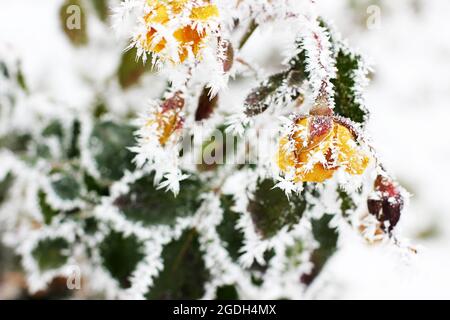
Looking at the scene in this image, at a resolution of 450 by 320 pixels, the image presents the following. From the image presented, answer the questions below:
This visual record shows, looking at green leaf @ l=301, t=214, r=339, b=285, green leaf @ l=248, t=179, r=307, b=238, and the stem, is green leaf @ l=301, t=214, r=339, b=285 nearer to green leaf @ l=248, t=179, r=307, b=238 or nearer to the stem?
green leaf @ l=248, t=179, r=307, b=238

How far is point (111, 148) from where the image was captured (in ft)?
3.04

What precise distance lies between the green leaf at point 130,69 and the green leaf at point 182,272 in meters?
0.46

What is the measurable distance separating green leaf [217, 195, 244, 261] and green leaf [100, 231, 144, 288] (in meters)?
0.16

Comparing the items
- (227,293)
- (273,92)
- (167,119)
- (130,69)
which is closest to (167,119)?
(167,119)

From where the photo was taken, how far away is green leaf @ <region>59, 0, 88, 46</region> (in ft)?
3.95

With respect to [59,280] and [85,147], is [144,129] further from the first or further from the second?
[59,280]

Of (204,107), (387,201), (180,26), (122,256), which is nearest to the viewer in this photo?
(180,26)

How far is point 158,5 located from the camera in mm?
479

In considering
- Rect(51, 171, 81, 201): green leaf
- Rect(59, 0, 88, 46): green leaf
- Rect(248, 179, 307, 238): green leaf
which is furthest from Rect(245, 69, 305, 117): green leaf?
Rect(59, 0, 88, 46): green leaf

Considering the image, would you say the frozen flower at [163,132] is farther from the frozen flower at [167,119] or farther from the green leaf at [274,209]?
the green leaf at [274,209]

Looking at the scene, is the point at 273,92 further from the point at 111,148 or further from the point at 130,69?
the point at 130,69

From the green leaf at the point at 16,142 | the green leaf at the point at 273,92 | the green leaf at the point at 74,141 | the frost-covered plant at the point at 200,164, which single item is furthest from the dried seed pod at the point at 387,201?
the green leaf at the point at 16,142

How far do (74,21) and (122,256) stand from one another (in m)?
0.55

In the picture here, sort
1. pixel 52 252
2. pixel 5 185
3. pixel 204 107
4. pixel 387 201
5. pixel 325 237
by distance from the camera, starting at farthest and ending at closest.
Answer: pixel 5 185
pixel 52 252
pixel 325 237
pixel 204 107
pixel 387 201
